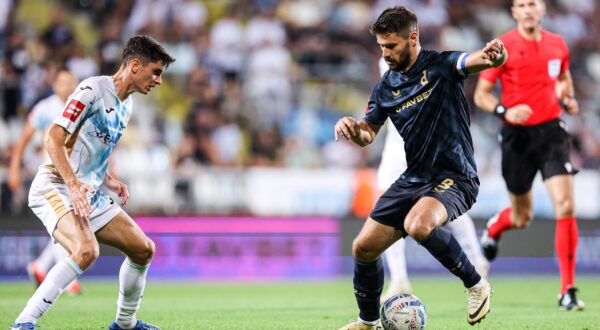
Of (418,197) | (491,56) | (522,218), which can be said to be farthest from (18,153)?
(491,56)

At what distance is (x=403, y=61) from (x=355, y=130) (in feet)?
1.94

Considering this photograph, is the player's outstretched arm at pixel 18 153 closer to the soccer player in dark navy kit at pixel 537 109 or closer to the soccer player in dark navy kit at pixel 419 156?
the soccer player in dark navy kit at pixel 537 109

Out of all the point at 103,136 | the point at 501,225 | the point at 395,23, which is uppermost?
the point at 395,23

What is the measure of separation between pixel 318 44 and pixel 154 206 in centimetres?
525

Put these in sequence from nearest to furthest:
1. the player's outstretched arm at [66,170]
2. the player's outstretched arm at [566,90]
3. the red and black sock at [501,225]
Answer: the player's outstretched arm at [66,170]
the player's outstretched arm at [566,90]
the red and black sock at [501,225]

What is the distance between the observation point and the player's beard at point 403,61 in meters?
6.44

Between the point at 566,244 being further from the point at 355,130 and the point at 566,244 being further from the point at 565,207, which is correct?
the point at 355,130

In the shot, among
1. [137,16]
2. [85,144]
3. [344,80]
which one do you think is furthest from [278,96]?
[85,144]

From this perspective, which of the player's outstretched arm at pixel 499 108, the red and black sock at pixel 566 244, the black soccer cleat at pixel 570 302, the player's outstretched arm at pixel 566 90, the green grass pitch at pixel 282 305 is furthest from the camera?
the player's outstretched arm at pixel 566 90

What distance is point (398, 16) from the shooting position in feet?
21.0

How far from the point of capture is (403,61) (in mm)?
6488

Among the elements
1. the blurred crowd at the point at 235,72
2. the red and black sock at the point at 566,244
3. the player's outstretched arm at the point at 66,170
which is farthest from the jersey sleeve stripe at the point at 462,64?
the blurred crowd at the point at 235,72

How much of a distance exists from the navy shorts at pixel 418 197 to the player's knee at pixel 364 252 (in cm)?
20

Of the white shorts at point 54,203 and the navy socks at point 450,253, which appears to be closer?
the navy socks at point 450,253
